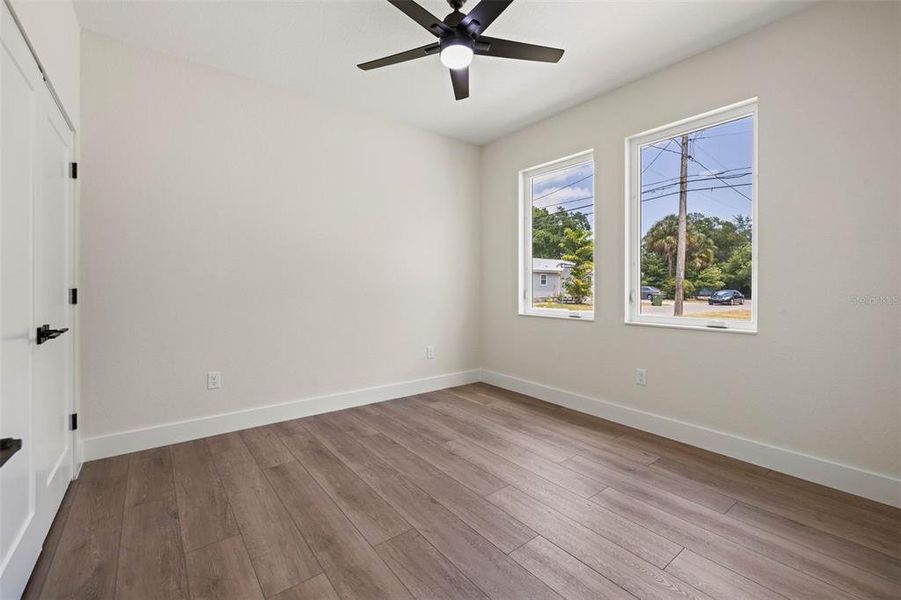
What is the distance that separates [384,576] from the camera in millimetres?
1465

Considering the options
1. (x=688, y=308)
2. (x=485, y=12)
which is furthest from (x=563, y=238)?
(x=485, y=12)

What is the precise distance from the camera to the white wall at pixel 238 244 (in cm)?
247

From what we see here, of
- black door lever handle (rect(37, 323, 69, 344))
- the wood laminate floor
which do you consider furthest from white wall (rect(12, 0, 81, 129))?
the wood laminate floor

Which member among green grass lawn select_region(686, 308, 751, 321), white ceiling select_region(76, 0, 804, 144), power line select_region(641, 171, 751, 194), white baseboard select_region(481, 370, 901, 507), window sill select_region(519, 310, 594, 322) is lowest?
white baseboard select_region(481, 370, 901, 507)

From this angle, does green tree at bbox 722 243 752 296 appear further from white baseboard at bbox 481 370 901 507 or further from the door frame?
the door frame

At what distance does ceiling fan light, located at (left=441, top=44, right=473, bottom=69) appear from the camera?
2.01m

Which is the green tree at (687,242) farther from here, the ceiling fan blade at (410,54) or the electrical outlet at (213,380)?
the electrical outlet at (213,380)

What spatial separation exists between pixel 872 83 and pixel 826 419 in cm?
179

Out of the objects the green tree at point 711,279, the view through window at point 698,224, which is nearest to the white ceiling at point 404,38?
the view through window at point 698,224

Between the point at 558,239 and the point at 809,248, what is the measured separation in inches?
74.2

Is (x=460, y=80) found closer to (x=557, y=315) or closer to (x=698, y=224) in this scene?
(x=698, y=224)

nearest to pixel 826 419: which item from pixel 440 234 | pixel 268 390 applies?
pixel 440 234

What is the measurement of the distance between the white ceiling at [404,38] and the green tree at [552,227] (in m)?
0.99

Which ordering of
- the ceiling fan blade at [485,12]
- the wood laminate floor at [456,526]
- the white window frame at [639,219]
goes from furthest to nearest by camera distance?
the white window frame at [639,219] < the ceiling fan blade at [485,12] < the wood laminate floor at [456,526]
